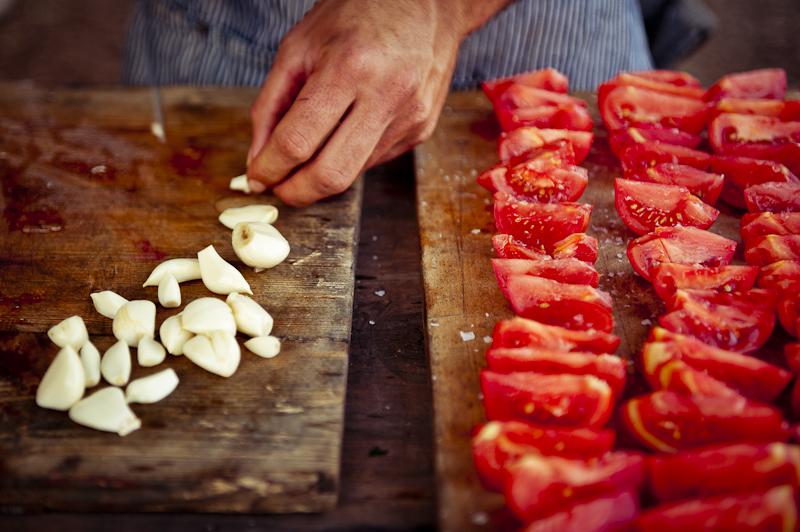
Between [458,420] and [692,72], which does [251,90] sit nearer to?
[458,420]

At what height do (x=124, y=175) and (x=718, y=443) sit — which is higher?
(x=718, y=443)

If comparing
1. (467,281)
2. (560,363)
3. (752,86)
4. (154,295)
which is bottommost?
(154,295)

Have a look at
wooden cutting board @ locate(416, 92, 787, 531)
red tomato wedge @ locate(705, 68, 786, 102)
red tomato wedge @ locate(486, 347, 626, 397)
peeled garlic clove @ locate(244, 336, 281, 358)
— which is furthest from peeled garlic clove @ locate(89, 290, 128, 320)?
red tomato wedge @ locate(705, 68, 786, 102)

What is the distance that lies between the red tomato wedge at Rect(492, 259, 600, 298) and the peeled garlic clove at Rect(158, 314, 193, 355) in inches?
21.7

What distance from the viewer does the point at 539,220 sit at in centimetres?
140

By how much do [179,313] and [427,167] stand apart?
68 cm

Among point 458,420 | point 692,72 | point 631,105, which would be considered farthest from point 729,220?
point 692,72

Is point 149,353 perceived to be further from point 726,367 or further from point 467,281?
point 726,367

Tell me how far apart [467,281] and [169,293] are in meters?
0.55

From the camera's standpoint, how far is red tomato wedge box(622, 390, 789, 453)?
3.18 feet

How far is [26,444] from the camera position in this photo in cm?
105

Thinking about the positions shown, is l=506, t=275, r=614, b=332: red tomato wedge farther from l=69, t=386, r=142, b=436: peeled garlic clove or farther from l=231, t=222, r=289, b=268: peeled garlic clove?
l=69, t=386, r=142, b=436: peeled garlic clove

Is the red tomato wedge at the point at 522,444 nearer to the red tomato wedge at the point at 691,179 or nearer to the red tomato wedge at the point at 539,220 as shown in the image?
the red tomato wedge at the point at 539,220

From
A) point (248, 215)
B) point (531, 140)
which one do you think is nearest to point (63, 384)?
point (248, 215)
